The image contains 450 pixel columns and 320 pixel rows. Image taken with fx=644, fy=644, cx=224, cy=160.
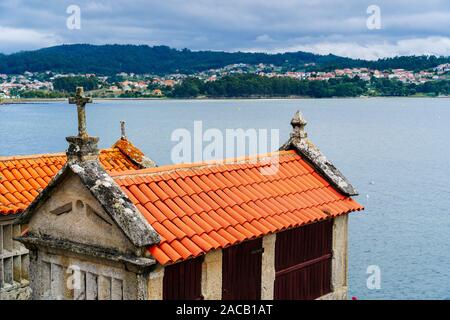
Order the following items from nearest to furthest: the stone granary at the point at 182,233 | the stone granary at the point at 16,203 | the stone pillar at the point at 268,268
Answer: the stone granary at the point at 182,233, the stone pillar at the point at 268,268, the stone granary at the point at 16,203

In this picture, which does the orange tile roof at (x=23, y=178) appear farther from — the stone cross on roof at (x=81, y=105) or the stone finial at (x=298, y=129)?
the stone finial at (x=298, y=129)

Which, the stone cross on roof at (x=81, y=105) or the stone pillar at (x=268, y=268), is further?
the stone pillar at (x=268, y=268)

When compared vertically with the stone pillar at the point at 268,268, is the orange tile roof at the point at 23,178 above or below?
above

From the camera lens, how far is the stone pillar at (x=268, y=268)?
455 inches

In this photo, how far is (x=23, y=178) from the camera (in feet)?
49.3

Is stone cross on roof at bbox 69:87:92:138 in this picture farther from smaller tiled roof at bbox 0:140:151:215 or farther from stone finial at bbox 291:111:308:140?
stone finial at bbox 291:111:308:140

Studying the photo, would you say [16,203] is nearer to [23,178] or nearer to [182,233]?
[23,178]

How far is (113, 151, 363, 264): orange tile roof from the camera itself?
32.9 feet

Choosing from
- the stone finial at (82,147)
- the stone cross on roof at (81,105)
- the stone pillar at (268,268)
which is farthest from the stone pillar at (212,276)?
the stone cross on roof at (81,105)

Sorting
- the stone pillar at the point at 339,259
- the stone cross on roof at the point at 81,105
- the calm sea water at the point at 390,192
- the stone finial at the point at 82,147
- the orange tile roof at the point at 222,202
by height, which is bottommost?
the calm sea water at the point at 390,192

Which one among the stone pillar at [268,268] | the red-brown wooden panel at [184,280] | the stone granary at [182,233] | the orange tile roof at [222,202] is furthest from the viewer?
the stone pillar at [268,268]

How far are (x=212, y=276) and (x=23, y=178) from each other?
A: 6551mm

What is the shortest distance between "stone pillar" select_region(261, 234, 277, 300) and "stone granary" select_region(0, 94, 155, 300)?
5.29 metres

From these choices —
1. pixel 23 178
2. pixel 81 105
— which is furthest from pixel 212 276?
pixel 23 178
